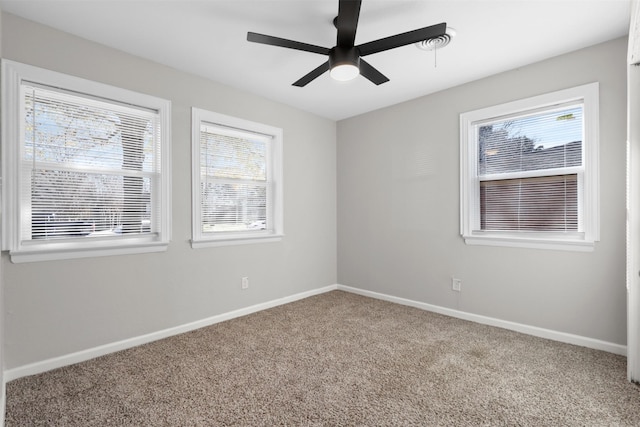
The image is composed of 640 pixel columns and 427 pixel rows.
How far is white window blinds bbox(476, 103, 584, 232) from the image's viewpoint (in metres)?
2.85

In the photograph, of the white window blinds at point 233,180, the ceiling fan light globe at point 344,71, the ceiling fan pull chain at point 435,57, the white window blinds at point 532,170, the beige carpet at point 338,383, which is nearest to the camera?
the beige carpet at point 338,383

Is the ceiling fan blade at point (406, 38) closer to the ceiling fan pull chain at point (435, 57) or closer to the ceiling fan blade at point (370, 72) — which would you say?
the ceiling fan blade at point (370, 72)

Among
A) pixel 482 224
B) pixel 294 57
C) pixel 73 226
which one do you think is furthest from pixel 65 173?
pixel 482 224

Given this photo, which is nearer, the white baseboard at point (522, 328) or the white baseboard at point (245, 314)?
the white baseboard at point (245, 314)

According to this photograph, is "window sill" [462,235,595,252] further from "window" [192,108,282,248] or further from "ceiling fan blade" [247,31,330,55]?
"ceiling fan blade" [247,31,330,55]

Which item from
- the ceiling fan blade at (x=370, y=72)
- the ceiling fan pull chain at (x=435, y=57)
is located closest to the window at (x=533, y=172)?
the ceiling fan pull chain at (x=435, y=57)

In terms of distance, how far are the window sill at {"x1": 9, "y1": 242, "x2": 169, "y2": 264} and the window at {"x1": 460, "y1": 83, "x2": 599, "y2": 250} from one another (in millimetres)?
3067

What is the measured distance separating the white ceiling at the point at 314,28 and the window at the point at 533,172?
18.3 inches

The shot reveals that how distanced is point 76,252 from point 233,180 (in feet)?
5.19

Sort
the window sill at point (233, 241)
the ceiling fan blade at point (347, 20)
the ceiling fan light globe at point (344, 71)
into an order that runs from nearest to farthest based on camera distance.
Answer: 1. the ceiling fan blade at point (347, 20)
2. the ceiling fan light globe at point (344, 71)
3. the window sill at point (233, 241)

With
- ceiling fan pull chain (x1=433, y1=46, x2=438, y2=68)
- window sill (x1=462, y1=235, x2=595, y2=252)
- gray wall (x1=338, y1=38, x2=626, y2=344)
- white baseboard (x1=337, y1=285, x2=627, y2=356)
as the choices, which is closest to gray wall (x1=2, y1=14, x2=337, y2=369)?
gray wall (x1=338, y1=38, x2=626, y2=344)

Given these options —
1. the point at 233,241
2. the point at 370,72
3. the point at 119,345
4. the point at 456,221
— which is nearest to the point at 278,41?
the point at 370,72

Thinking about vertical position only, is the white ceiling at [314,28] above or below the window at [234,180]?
above

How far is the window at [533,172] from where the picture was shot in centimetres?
272
